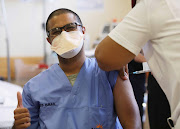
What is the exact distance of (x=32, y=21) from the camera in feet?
12.7

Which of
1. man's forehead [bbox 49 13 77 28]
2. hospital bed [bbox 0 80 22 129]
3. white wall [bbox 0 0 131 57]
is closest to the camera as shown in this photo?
man's forehead [bbox 49 13 77 28]

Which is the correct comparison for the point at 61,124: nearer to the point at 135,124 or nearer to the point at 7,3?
the point at 135,124

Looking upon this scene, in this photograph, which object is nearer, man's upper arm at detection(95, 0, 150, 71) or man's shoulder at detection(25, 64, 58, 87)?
man's upper arm at detection(95, 0, 150, 71)

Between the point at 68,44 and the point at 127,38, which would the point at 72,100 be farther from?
the point at 127,38

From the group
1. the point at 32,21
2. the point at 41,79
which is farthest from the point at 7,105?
the point at 32,21

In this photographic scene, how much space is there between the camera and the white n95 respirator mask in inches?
38.9

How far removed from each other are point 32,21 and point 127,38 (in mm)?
3513

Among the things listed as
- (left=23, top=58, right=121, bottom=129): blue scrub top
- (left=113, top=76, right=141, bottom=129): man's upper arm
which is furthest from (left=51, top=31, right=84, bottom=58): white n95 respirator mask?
(left=113, top=76, right=141, bottom=129): man's upper arm

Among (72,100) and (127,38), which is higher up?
(127,38)

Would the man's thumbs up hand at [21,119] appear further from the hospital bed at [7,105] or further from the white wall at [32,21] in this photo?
the white wall at [32,21]

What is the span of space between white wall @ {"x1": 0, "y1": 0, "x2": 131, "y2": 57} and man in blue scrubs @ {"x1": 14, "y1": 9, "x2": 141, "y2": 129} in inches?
112

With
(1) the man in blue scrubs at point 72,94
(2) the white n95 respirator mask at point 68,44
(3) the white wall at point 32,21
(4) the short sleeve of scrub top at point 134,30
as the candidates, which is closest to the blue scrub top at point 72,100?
(1) the man in blue scrubs at point 72,94

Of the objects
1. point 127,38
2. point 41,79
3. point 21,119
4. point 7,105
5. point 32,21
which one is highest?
point 127,38

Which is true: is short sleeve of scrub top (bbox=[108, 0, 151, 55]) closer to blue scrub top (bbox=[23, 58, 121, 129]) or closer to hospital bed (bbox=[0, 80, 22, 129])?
blue scrub top (bbox=[23, 58, 121, 129])
